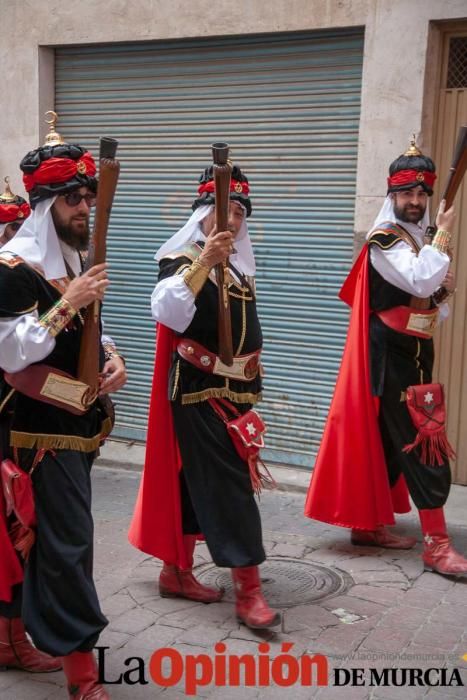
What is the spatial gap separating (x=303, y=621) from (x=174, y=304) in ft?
5.10

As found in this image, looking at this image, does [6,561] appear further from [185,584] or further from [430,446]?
[430,446]

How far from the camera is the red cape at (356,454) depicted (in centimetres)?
498

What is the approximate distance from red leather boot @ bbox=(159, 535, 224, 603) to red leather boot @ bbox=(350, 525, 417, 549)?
1068mm

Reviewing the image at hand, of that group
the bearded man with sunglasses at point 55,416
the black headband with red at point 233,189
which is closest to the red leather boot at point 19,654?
the bearded man with sunglasses at point 55,416

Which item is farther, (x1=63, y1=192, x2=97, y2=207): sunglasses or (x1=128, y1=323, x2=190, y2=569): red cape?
(x1=128, y1=323, x2=190, y2=569): red cape

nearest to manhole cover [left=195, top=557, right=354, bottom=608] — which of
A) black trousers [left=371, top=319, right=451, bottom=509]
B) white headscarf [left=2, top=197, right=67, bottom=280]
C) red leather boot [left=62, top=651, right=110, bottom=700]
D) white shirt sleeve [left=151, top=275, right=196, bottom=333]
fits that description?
black trousers [left=371, top=319, right=451, bottom=509]

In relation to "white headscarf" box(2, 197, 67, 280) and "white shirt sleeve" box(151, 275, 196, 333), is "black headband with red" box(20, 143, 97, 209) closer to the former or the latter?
"white headscarf" box(2, 197, 67, 280)

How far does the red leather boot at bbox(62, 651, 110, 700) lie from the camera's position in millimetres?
3277

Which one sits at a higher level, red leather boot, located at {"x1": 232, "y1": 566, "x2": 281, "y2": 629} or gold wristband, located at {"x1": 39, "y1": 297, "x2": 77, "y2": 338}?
gold wristband, located at {"x1": 39, "y1": 297, "x2": 77, "y2": 338}

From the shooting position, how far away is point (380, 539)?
514cm

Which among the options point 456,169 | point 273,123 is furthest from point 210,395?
point 273,123

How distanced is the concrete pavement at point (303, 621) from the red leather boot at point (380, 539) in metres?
0.05

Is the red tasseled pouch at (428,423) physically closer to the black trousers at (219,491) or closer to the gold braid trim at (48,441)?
the black trousers at (219,491)

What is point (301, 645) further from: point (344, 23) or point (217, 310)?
point (344, 23)
